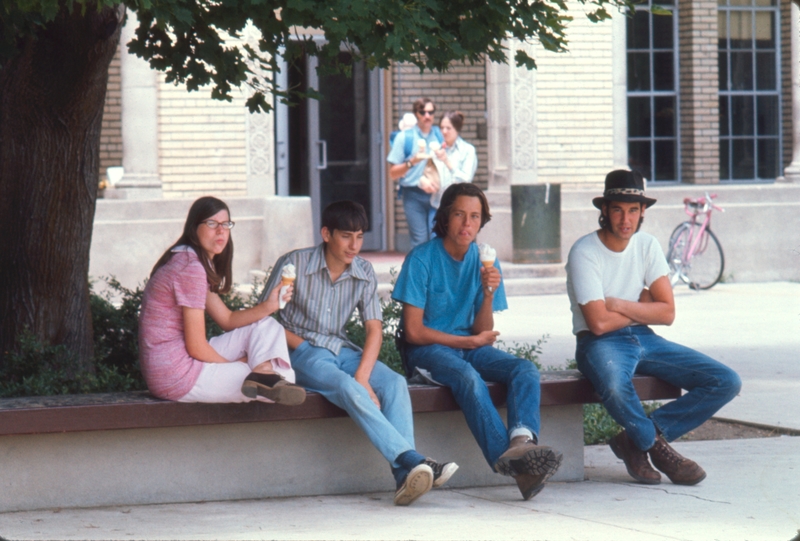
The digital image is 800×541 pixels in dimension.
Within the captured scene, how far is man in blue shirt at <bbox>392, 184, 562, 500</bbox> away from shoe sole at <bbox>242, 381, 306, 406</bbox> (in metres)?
0.75

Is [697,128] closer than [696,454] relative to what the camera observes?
No

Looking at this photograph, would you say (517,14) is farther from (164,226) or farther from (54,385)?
(164,226)

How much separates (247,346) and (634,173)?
2071mm

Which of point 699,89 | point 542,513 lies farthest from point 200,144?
point 542,513

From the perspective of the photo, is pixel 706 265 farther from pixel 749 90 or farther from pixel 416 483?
pixel 416 483

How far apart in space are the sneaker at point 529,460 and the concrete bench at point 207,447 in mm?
422

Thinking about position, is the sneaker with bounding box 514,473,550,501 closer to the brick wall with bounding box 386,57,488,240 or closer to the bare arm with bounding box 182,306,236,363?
the bare arm with bounding box 182,306,236,363

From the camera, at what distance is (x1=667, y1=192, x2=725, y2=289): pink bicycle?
13648 millimetres

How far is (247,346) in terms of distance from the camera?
5.28 m

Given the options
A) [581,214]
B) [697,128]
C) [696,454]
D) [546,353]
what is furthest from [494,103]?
[696,454]

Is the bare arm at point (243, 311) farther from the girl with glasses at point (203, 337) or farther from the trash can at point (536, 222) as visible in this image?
the trash can at point (536, 222)

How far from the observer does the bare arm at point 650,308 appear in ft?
18.8

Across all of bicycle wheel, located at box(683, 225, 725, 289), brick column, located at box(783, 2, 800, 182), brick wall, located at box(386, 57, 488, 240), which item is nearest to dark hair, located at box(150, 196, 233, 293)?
bicycle wheel, located at box(683, 225, 725, 289)

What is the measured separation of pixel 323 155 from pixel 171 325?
10557mm
